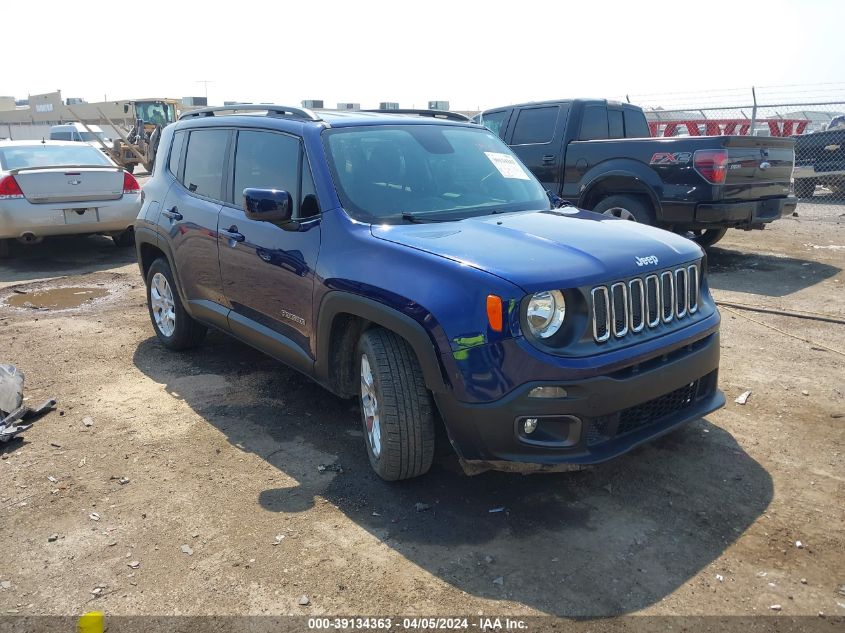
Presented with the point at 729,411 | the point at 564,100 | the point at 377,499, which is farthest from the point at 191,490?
the point at 564,100

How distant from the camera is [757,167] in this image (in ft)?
25.6

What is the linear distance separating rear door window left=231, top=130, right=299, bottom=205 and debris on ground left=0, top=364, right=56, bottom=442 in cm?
193

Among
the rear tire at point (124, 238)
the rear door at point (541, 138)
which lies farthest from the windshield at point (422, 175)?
the rear tire at point (124, 238)

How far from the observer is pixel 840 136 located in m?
14.1

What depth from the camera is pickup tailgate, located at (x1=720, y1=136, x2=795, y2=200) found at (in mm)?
7531

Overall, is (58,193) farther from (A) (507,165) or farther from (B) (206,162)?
(A) (507,165)

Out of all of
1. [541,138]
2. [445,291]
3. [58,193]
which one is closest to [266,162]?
[445,291]

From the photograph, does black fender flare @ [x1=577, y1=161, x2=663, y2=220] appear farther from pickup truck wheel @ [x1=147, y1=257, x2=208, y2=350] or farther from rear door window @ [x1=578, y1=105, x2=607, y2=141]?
pickup truck wheel @ [x1=147, y1=257, x2=208, y2=350]

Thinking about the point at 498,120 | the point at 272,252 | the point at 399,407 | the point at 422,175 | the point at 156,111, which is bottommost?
the point at 399,407

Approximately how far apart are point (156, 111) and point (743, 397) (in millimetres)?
31708

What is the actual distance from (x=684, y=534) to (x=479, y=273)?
4.90 ft

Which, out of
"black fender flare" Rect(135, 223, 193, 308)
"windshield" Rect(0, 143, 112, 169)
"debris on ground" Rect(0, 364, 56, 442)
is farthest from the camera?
"windshield" Rect(0, 143, 112, 169)

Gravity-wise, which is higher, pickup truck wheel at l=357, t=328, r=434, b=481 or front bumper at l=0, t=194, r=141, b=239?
front bumper at l=0, t=194, r=141, b=239

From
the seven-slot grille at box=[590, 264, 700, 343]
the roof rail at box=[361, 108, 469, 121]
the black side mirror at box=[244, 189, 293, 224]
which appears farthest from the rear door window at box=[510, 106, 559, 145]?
the black side mirror at box=[244, 189, 293, 224]
